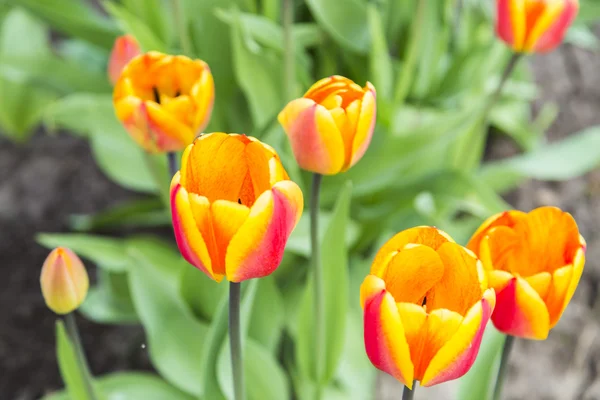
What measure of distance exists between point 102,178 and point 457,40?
2.81 feet

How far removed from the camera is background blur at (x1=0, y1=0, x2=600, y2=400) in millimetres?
1246

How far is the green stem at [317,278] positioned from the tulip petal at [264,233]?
6.3 inches

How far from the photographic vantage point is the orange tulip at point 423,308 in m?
0.45

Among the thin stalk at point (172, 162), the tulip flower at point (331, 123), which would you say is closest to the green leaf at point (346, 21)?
the thin stalk at point (172, 162)

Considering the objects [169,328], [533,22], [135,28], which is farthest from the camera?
[135,28]

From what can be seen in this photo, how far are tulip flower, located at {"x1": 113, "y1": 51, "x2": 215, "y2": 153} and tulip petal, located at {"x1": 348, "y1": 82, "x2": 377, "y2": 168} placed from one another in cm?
19

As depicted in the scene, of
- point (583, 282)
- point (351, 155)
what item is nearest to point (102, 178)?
point (583, 282)

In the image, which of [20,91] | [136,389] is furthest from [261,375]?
[20,91]

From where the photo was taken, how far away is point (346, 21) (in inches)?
49.6

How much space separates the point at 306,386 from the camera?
3.71 feet

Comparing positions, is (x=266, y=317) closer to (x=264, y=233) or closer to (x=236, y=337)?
(x=236, y=337)

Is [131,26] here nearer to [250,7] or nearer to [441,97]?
[250,7]

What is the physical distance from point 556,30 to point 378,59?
1.06 feet

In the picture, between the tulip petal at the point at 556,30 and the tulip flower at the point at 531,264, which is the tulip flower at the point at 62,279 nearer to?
the tulip flower at the point at 531,264
